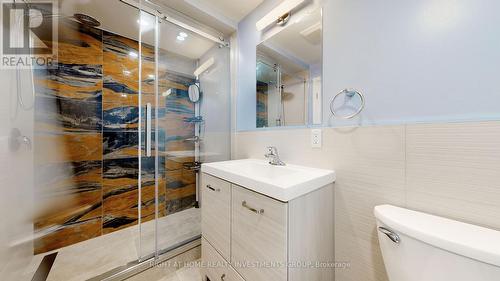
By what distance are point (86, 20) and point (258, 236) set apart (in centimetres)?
244

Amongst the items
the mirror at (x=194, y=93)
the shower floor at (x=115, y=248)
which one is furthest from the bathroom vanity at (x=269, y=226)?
the mirror at (x=194, y=93)

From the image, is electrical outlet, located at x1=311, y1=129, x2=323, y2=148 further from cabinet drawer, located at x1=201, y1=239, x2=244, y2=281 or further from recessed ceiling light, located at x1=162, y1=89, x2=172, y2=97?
recessed ceiling light, located at x1=162, y1=89, x2=172, y2=97

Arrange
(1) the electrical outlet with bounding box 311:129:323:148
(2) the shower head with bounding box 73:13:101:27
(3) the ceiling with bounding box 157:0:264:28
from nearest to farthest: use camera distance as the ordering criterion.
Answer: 1. (1) the electrical outlet with bounding box 311:129:323:148
2. (3) the ceiling with bounding box 157:0:264:28
3. (2) the shower head with bounding box 73:13:101:27

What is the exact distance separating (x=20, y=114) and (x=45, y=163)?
0.49m

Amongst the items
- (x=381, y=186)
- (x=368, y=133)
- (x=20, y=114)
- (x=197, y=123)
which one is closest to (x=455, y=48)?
(x=368, y=133)

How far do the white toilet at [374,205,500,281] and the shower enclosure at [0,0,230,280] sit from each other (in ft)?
4.88

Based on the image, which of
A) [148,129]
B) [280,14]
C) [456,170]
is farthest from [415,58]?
[148,129]

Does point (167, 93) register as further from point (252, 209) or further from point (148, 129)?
point (252, 209)

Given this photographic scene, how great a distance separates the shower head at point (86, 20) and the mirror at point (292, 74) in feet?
5.40

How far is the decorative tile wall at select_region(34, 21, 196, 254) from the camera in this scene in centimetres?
154

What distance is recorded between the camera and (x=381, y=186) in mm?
853

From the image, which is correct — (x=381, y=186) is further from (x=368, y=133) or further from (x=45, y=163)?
(x=45, y=163)

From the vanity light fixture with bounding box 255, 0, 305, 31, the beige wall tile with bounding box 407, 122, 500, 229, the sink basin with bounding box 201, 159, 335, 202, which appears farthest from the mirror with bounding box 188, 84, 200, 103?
the beige wall tile with bounding box 407, 122, 500, 229

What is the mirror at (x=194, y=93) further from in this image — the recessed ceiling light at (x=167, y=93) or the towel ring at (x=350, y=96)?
the towel ring at (x=350, y=96)
